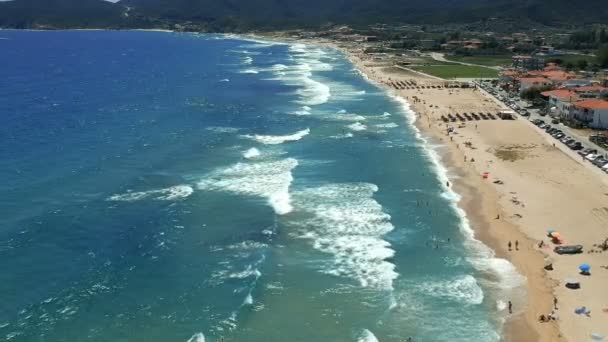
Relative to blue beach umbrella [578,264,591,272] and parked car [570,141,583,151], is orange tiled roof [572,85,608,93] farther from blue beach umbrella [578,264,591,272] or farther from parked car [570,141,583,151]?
blue beach umbrella [578,264,591,272]

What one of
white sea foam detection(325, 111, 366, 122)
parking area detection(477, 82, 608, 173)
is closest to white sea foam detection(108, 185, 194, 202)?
white sea foam detection(325, 111, 366, 122)

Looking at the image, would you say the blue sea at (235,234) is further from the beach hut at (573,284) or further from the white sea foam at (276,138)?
the beach hut at (573,284)

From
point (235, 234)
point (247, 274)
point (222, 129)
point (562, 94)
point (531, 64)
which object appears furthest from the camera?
point (531, 64)

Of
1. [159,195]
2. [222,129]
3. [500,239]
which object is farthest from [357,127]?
[500,239]

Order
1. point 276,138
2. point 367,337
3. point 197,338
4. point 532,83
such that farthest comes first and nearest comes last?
1. point 532,83
2. point 276,138
3. point 367,337
4. point 197,338

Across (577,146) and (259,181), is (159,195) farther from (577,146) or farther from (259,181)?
(577,146)

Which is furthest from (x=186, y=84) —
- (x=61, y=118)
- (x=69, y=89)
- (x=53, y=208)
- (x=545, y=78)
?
(x=53, y=208)

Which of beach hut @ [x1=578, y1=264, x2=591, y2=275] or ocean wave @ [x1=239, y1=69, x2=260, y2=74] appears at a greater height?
beach hut @ [x1=578, y1=264, x2=591, y2=275]
